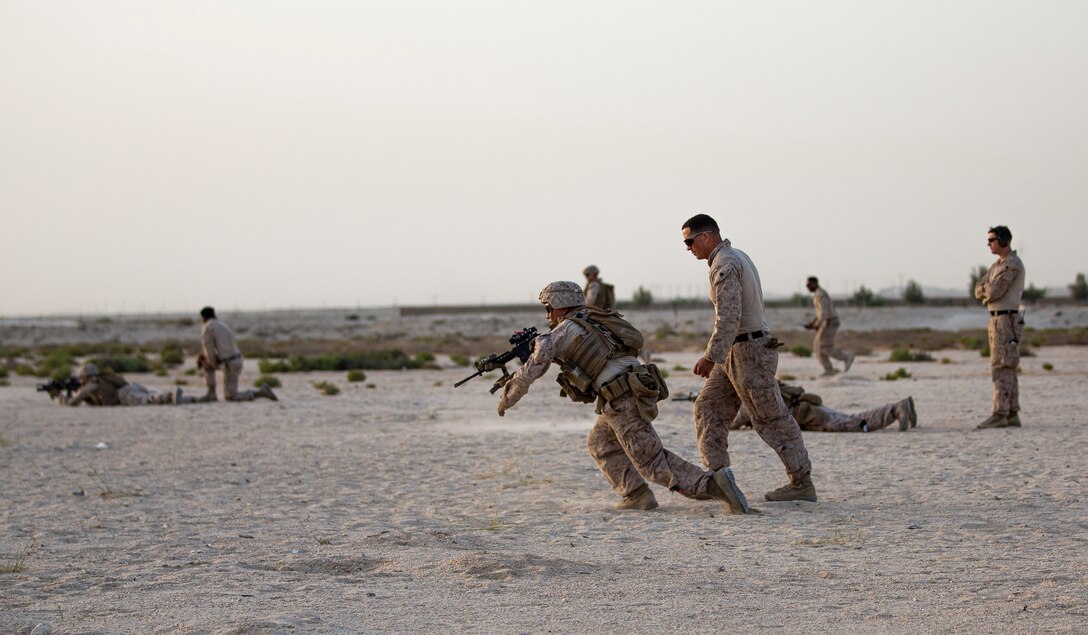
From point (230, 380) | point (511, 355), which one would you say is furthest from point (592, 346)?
point (230, 380)

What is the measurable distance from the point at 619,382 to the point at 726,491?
3.48 feet

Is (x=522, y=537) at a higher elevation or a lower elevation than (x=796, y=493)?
lower

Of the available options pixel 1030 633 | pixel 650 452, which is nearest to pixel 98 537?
pixel 650 452

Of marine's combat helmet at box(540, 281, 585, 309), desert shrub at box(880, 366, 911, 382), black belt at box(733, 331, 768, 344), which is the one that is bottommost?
desert shrub at box(880, 366, 911, 382)

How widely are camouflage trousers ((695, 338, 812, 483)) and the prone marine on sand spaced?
0.26 m

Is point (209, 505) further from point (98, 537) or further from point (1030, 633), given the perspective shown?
point (1030, 633)

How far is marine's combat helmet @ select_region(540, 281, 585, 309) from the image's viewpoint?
8.48 metres

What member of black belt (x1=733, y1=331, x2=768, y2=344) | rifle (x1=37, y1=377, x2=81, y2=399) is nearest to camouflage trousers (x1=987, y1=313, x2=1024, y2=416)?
black belt (x1=733, y1=331, x2=768, y2=344)

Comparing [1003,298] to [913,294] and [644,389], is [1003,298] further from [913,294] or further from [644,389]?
[913,294]

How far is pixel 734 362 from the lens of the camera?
842cm

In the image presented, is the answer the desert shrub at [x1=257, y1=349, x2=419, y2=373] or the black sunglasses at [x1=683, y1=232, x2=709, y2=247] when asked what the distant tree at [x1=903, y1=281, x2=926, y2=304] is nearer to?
the desert shrub at [x1=257, y1=349, x2=419, y2=373]

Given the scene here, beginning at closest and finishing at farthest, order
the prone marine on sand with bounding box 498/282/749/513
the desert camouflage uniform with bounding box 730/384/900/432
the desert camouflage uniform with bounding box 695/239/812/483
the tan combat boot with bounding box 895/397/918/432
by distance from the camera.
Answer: the desert camouflage uniform with bounding box 695/239/812/483 → the prone marine on sand with bounding box 498/282/749/513 → the desert camouflage uniform with bounding box 730/384/900/432 → the tan combat boot with bounding box 895/397/918/432

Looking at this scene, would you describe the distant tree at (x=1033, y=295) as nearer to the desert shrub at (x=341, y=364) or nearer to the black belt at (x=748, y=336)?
the desert shrub at (x=341, y=364)

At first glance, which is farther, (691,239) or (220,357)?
(220,357)
